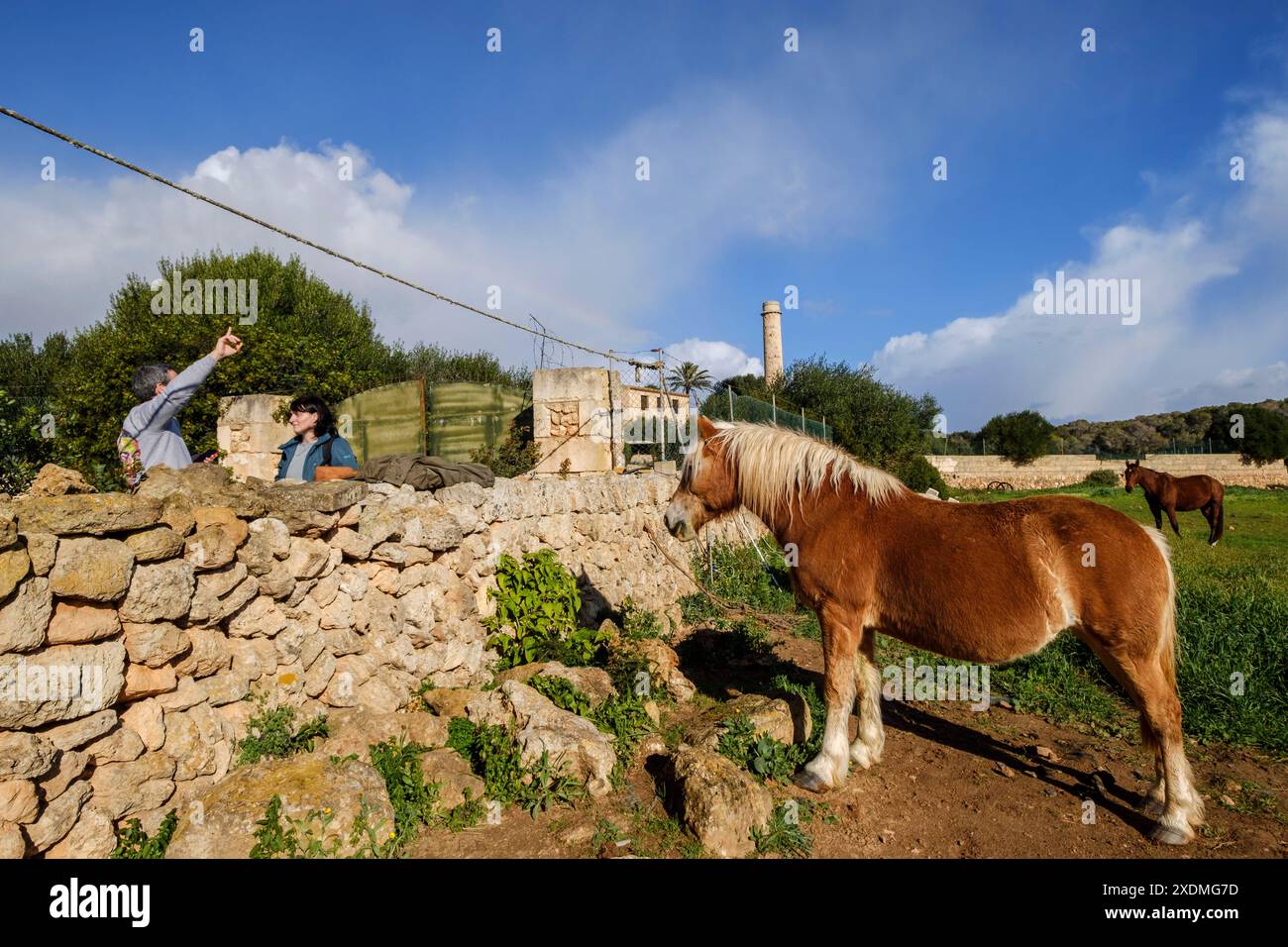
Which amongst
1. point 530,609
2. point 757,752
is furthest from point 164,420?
point 757,752

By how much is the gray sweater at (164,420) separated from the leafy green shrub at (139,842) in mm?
2000

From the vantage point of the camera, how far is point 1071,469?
143 feet

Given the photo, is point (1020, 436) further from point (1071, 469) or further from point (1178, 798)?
point (1178, 798)

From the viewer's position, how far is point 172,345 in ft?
60.3

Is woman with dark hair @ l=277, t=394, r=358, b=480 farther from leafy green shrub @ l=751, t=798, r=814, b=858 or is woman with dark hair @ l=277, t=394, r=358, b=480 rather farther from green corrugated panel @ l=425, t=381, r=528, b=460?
green corrugated panel @ l=425, t=381, r=528, b=460

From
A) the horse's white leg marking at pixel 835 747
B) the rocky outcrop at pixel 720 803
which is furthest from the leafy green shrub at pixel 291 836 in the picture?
the horse's white leg marking at pixel 835 747

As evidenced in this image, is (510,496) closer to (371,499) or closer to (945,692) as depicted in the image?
(371,499)

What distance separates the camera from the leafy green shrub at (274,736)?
145 inches

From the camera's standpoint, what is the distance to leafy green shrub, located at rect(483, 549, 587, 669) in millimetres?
5715

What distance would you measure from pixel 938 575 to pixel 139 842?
4.40m

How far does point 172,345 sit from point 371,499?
17.9m

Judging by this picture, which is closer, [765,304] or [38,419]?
[38,419]

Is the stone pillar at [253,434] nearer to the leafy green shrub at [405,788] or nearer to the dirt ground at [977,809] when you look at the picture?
the leafy green shrub at [405,788]
